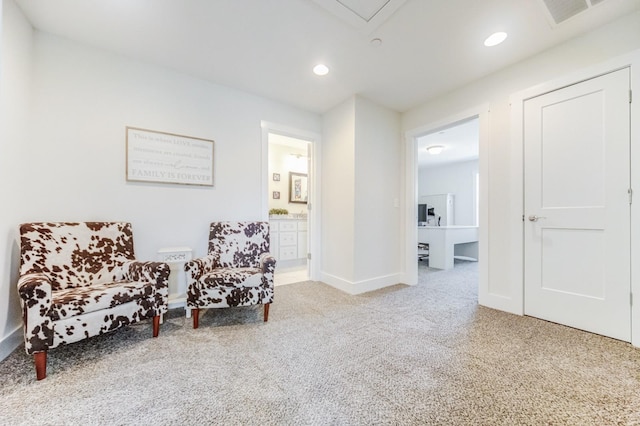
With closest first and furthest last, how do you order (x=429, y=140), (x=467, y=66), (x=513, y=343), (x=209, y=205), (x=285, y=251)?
1. (x=513, y=343)
2. (x=467, y=66)
3. (x=209, y=205)
4. (x=285, y=251)
5. (x=429, y=140)

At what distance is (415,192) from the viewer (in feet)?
11.4

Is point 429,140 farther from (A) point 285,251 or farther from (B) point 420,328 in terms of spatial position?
(B) point 420,328

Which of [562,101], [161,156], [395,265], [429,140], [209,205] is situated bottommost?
[395,265]

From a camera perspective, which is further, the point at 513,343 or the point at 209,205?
the point at 209,205

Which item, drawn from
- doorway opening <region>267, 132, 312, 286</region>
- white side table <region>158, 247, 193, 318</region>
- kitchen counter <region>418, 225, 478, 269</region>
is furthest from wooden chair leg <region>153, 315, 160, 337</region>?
kitchen counter <region>418, 225, 478, 269</region>

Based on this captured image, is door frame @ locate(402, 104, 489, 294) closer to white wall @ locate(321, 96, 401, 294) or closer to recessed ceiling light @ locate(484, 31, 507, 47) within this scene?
white wall @ locate(321, 96, 401, 294)

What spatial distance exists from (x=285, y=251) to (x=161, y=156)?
8.54ft

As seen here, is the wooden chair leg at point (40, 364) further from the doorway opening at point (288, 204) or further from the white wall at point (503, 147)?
the white wall at point (503, 147)

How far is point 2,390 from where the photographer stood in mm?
1310

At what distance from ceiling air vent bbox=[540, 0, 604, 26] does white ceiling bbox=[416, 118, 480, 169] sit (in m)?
1.72

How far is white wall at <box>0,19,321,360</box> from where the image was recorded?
1948 mm

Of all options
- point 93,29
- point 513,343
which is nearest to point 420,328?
point 513,343

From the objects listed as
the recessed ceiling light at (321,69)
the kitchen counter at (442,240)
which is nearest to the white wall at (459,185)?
the kitchen counter at (442,240)

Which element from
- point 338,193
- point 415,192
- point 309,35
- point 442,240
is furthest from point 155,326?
point 442,240
